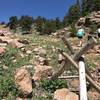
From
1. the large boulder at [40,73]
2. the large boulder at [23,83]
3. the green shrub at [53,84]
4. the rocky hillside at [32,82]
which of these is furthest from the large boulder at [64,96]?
the large boulder at [40,73]

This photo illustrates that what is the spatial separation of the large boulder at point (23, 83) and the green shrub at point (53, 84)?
74 cm

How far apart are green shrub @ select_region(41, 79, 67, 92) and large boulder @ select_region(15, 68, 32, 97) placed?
74 centimetres

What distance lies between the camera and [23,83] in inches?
395

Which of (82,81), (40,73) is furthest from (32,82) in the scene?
(82,81)

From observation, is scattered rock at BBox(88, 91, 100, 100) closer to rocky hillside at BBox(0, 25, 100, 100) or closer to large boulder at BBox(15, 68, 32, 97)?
rocky hillside at BBox(0, 25, 100, 100)

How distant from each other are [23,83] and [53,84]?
1.15 m

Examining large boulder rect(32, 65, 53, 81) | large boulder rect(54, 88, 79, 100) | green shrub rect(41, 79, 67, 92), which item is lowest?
large boulder rect(54, 88, 79, 100)

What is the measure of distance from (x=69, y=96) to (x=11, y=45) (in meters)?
7.49

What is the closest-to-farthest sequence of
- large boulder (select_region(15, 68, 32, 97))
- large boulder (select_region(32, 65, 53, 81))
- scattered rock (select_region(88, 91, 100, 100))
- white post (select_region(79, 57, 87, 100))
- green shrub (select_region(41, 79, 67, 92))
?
white post (select_region(79, 57, 87, 100)) < large boulder (select_region(15, 68, 32, 97)) < scattered rock (select_region(88, 91, 100, 100)) < green shrub (select_region(41, 79, 67, 92)) < large boulder (select_region(32, 65, 53, 81))

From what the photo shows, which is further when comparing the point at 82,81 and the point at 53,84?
the point at 53,84

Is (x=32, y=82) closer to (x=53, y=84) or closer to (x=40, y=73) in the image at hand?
(x=40, y=73)

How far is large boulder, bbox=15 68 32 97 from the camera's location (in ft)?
32.7

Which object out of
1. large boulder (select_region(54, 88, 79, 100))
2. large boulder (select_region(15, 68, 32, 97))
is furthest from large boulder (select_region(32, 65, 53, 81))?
large boulder (select_region(54, 88, 79, 100))

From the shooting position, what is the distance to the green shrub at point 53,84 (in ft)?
35.2
